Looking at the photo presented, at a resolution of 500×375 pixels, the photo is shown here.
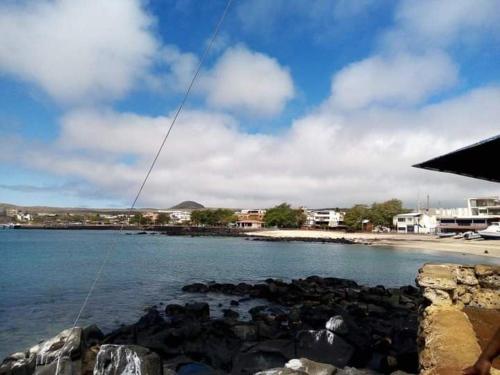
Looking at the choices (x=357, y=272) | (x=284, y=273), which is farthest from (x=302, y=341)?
(x=357, y=272)

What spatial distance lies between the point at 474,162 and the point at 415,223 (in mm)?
120805

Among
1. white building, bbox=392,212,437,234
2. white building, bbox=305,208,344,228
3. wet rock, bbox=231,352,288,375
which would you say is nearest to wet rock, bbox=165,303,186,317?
wet rock, bbox=231,352,288,375

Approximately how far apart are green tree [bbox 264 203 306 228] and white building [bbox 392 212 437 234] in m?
36.2

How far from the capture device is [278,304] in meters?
21.7

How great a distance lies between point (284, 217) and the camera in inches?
5846

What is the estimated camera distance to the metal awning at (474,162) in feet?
20.4

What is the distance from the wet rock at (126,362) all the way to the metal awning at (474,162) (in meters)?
6.70

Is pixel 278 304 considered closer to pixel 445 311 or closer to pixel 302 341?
pixel 302 341

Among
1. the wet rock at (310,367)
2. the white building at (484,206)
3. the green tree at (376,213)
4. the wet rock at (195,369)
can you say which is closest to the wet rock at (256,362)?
the wet rock at (195,369)

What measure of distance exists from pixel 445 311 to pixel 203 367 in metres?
6.12

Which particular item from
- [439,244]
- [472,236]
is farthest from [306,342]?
[472,236]

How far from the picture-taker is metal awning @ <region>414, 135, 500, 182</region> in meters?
6.22

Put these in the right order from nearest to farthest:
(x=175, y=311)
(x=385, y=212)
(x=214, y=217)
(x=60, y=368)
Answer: (x=60, y=368) < (x=175, y=311) < (x=385, y=212) < (x=214, y=217)

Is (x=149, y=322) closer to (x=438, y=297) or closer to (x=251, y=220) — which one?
(x=438, y=297)
